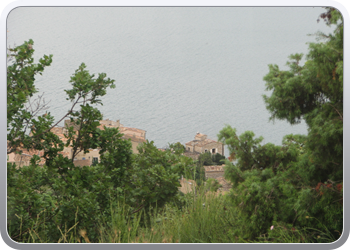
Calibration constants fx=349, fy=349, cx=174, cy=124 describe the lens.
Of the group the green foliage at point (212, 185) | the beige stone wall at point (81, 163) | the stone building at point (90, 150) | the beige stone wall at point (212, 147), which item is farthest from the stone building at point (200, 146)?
the beige stone wall at point (81, 163)

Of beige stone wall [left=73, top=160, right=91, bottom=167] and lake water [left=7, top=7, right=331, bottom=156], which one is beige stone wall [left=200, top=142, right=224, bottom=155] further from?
beige stone wall [left=73, top=160, right=91, bottom=167]

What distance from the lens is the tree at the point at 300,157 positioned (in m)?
2.84

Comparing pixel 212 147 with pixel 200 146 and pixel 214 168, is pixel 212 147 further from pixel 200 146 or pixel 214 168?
pixel 214 168

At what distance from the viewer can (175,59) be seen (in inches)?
122

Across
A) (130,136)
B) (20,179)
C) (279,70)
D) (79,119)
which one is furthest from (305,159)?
(20,179)

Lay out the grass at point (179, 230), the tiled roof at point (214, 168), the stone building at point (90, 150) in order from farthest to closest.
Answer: the tiled roof at point (214, 168), the stone building at point (90, 150), the grass at point (179, 230)

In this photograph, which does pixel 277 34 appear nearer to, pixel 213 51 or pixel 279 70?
pixel 279 70

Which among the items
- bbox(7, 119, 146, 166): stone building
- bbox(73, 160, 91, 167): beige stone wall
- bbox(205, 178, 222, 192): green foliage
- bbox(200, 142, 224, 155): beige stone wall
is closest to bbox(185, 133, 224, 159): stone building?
bbox(200, 142, 224, 155): beige stone wall

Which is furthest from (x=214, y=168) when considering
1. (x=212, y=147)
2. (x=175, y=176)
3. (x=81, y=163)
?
(x=81, y=163)

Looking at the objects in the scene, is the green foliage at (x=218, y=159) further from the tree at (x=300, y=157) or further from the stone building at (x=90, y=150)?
the stone building at (x=90, y=150)

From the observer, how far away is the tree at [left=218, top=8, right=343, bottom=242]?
2.84 meters

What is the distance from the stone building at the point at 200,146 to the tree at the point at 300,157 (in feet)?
0.33

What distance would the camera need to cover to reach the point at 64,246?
2.74 metres
